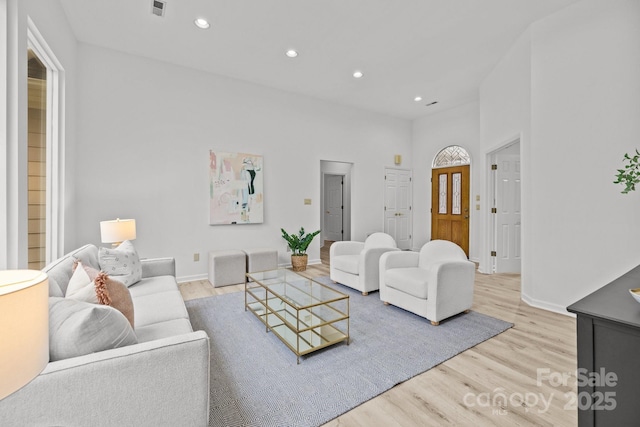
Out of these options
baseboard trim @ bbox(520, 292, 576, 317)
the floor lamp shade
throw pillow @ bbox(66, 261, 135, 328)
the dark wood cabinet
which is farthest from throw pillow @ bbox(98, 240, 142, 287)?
baseboard trim @ bbox(520, 292, 576, 317)

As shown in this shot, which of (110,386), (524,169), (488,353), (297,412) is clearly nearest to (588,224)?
(524,169)

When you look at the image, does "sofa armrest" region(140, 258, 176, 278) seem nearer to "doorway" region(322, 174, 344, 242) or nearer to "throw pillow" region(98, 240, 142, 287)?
"throw pillow" region(98, 240, 142, 287)

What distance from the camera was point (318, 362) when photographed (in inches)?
82.3

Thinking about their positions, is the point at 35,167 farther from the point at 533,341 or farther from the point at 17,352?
the point at 533,341

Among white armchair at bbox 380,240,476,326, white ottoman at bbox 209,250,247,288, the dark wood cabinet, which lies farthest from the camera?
white ottoman at bbox 209,250,247,288

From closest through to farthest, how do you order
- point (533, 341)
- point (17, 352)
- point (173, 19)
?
point (17, 352)
point (533, 341)
point (173, 19)

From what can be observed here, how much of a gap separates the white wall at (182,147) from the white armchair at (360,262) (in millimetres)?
1345

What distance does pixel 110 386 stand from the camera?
42.9 inches

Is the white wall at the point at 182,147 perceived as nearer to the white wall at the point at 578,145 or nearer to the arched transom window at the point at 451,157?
the arched transom window at the point at 451,157

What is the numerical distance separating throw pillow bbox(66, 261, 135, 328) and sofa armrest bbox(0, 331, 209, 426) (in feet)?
1.68

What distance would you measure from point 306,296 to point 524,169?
2.94m

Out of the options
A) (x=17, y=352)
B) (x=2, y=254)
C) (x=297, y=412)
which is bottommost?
(x=297, y=412)

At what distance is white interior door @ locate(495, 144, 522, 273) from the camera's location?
15.3 ft

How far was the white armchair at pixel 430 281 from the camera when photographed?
8.86 ft
